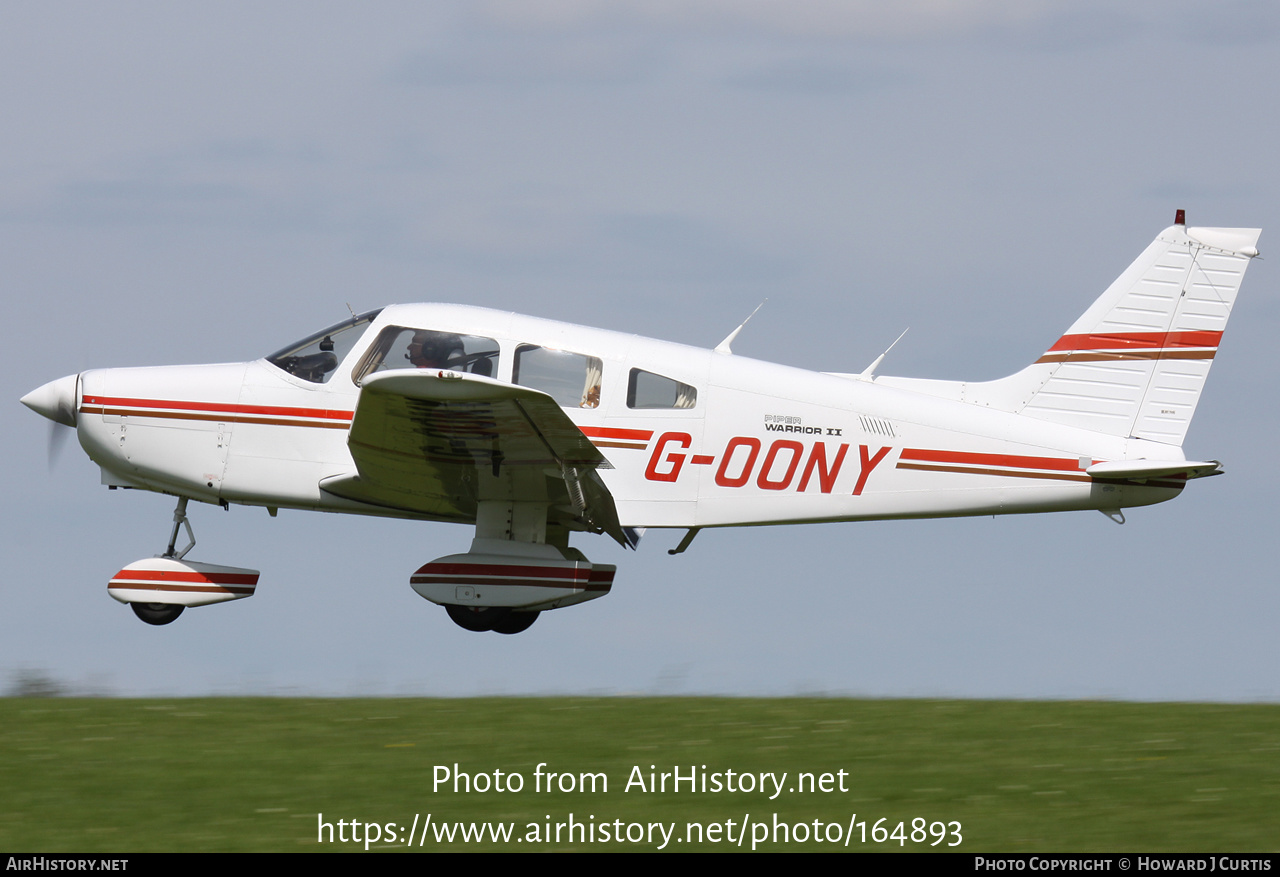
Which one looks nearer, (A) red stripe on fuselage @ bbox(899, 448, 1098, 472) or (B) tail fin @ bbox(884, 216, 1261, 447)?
(A) red stripe on fuselage @ bbox(899, 448, 1098, 472)

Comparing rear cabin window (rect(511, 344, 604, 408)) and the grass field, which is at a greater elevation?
rear cabin window (rect(511, 344, 604, 408))

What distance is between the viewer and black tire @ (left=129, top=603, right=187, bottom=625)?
981 centimetres

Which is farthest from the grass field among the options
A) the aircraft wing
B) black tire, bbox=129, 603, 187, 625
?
black tire, bbox=129, 603, 187, 625

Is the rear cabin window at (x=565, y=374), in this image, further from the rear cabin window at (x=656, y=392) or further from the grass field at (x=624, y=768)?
the grass field at (x=624, y=768)

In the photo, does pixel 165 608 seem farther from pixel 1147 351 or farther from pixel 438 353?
pixel 1147 351

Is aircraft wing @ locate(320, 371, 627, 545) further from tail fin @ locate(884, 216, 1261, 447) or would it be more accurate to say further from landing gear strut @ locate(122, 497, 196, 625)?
tail fin @ locate(884, 216, 1261, 447)

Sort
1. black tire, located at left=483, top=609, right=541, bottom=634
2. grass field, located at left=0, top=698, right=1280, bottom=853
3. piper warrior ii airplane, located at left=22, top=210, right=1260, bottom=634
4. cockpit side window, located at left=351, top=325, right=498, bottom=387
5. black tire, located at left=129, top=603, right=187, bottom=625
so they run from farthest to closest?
black tire, located at left=483, top=609, right=541, bottom=634, black tire, located at left=129, top=603, right=187, bottom=625, piper warrior ii airplane, located at left=22, top=210, right=1260, bottom=634, cockpit side window, located at left=351, top=325, right=498, bottom=387, grass field, located at left=0, top=698, right=1280, bottom=853

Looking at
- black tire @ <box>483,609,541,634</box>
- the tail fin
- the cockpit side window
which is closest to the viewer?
the cockpit side window

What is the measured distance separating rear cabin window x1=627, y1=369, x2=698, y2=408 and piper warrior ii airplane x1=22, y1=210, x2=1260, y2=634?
0.01 meters

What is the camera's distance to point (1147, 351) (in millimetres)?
10117

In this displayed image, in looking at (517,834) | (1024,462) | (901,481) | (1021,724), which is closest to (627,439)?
(901,481)

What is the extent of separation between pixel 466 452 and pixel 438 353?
3.06 feet

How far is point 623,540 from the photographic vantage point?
33.2 ft
